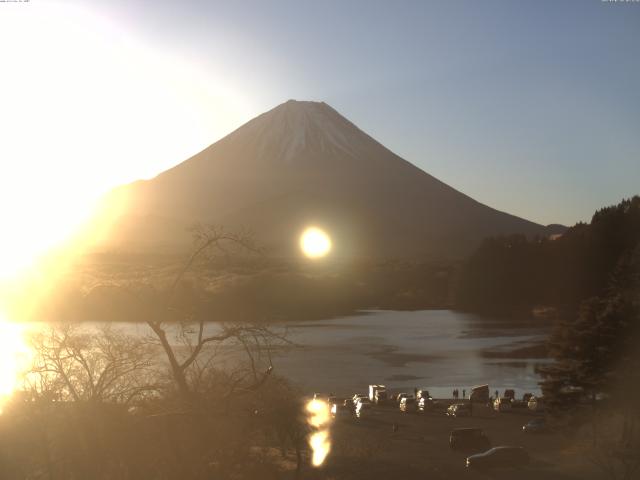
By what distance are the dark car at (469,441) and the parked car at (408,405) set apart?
4.03 metres

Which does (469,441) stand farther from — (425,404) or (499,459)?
(425,404)

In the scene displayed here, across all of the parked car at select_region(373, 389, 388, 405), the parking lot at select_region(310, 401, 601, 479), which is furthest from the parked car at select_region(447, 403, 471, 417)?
the parked car at select_region(373, 389, 388, 405)

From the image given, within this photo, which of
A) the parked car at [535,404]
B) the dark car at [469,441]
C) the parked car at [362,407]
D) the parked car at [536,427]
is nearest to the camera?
the dark car at [469,441]

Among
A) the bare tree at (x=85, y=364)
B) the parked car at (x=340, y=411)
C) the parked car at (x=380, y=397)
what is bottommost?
the parked car at (x=340, y=411)

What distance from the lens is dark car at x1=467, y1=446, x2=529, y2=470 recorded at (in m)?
10.8

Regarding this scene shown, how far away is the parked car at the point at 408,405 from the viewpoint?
54.3 ft

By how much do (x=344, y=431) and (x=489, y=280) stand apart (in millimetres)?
41342

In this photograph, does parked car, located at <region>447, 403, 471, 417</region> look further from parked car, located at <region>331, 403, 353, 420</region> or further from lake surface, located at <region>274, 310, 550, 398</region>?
lake surface, located at <region>274, 310, 550, 398</region>

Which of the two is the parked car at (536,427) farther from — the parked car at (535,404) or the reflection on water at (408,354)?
the reflection on water at (408,354)

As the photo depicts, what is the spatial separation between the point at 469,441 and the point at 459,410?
3637 millimetres

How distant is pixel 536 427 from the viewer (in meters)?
13.7

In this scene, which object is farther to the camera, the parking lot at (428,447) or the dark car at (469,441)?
the dark car at (469,441)

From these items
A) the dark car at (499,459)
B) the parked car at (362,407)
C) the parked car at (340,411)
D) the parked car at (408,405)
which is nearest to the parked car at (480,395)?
the parked car at (408,405)

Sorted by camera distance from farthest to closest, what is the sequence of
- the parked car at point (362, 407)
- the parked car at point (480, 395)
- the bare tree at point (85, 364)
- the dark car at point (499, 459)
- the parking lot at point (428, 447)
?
the parked car at point (480, 395) → the parked car at point (362, 407) → the dark car at point (499, 459) → the parking lot at point (428, 447) → the bare tree at point (85, 364)
